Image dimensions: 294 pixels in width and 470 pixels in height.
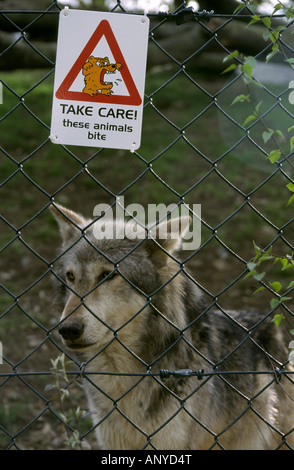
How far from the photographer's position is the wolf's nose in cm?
261

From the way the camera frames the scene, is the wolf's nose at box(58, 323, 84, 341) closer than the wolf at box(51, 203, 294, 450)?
Yes

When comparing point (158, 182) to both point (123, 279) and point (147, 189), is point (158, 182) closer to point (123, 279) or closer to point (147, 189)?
point (147, 189)

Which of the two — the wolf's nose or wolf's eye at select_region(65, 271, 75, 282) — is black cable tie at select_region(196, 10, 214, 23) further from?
wolf's eye at select_region(65, 271, 75, 282)

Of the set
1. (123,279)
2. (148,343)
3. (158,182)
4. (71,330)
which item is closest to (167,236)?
(123,279)

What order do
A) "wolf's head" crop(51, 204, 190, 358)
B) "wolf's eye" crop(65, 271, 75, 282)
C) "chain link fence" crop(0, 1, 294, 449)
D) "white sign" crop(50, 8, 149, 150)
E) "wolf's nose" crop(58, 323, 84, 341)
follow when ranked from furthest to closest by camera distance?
1. "chain link fence" crop(0, 1, 294, 449)
2. "wolf's eye" crop(65, 271, 75, 282)
3. "wolf's head" crop(51, 204, 190, 358)
4. "wolf's nose" crop(58, 323, 84, 341)
5. "white sign" crop(50, 8, 149, 150)

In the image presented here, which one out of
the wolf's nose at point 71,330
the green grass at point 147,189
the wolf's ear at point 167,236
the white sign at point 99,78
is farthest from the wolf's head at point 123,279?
the green grass at point 147,189

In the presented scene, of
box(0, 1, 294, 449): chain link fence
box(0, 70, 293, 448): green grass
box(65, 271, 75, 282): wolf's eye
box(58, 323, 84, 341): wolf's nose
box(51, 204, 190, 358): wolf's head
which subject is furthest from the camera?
box(0, 70, 293, 448): green grass

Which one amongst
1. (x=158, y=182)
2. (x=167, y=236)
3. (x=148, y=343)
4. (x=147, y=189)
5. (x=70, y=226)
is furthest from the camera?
(x=158, y=182)

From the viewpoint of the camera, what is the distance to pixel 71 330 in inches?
103

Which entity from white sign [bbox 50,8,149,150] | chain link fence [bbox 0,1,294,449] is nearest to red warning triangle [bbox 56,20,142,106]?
white sign [bbox 50,8,149,150]

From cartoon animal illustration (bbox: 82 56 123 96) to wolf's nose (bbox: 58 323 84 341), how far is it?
117 cm

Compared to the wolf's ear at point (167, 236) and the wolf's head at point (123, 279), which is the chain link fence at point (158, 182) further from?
the wolf's ear at point (167, 236)

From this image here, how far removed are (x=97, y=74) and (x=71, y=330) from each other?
126cm
